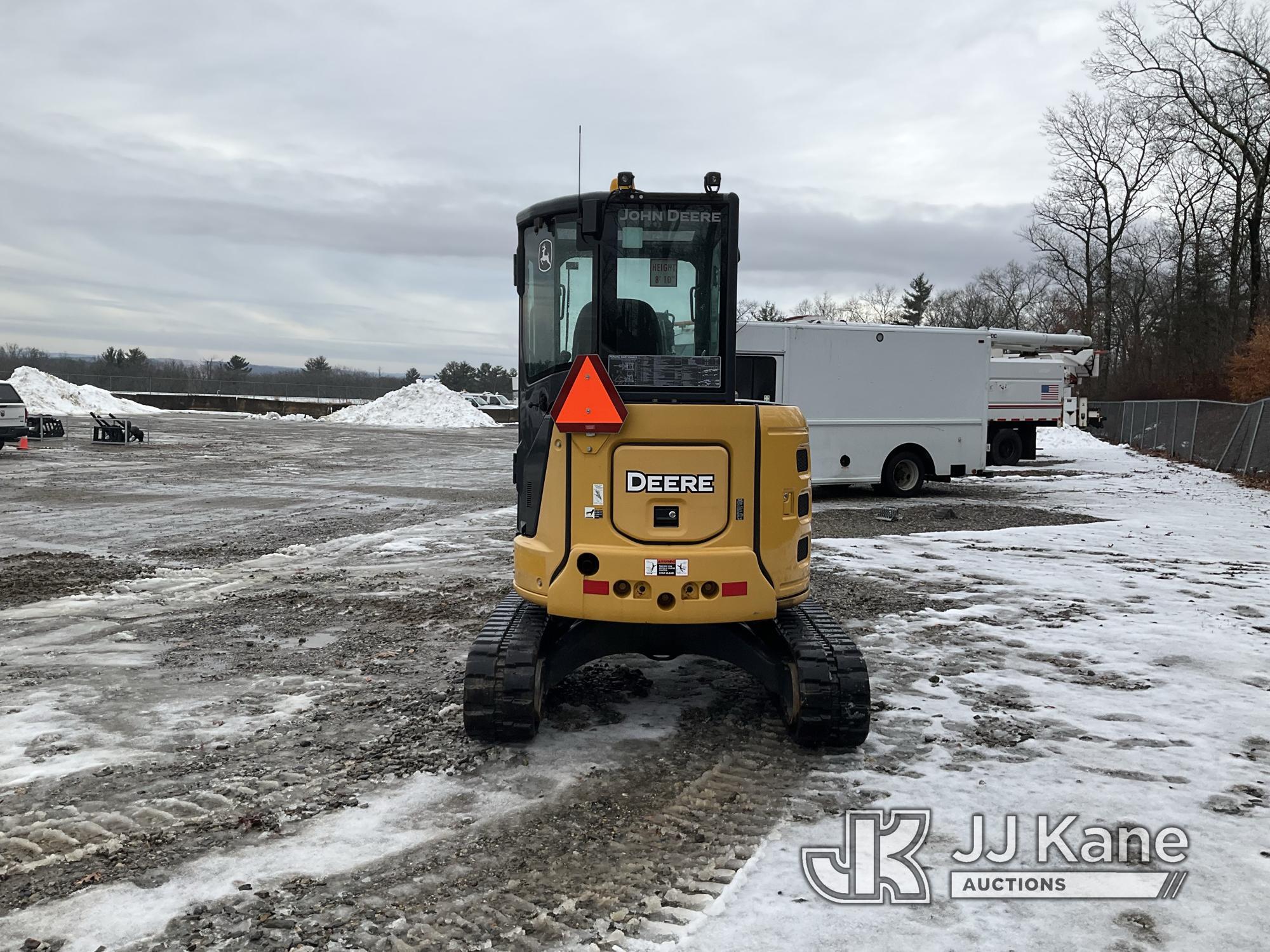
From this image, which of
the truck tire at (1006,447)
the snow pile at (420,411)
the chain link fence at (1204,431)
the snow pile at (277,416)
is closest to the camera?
the truck tire at (1006,447)

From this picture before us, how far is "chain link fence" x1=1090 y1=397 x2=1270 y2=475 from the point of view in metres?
22.2

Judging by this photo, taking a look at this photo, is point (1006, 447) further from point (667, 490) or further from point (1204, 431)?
point (667, 490)

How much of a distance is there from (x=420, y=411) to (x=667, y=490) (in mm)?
47135

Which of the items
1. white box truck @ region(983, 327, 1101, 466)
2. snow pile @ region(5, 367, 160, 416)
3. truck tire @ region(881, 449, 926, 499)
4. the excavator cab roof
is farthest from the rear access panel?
snow pile @ region(5, 367, 160, 416)

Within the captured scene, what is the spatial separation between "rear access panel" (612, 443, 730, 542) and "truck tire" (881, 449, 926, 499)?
13.4 meters

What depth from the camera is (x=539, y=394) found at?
18.4ft

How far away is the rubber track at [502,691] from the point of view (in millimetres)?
4945

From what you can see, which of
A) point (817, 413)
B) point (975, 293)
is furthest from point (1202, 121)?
point (975, 293)

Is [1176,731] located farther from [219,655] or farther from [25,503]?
[25,503]

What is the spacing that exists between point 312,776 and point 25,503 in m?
12.9

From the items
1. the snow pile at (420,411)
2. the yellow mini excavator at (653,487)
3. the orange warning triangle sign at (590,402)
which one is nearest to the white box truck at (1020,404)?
the yellow mini excavator at (653,487)

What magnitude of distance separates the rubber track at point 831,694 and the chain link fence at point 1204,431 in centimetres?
2068

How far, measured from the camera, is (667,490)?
4992 mm

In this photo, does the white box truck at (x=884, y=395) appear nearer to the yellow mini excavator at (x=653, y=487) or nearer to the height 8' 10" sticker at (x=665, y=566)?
the yellow mini excavator at (x=653, y=487)
